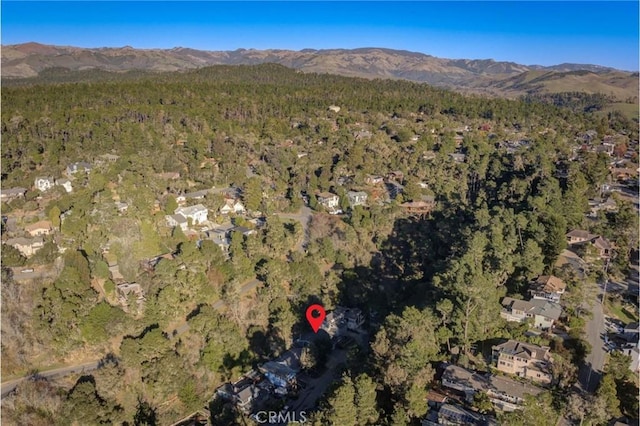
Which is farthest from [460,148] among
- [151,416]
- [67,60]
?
[67,60]

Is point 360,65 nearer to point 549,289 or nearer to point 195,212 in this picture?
point 195,212

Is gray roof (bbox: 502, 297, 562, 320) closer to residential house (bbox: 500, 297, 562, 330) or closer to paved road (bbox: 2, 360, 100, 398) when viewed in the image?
residential house (bbox: 500, 297, 562, 330)

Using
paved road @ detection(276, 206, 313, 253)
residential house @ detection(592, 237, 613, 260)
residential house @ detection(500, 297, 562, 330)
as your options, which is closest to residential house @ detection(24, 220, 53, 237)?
paved road @ detection(276, 206, 313, 253)

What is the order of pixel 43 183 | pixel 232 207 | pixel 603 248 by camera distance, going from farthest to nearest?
1. pixel 232 207
2. pixel 43 183
3. pixel 603 248

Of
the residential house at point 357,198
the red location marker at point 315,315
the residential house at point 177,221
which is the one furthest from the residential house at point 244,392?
the residential house at point 357,198

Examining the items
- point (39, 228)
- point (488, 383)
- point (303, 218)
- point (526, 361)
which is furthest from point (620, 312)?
point (39, 228)

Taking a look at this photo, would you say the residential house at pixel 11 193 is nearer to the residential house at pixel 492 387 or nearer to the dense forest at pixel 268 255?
the dense forest at pixel 268 255

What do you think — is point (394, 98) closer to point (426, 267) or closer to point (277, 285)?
point (426, 267)
